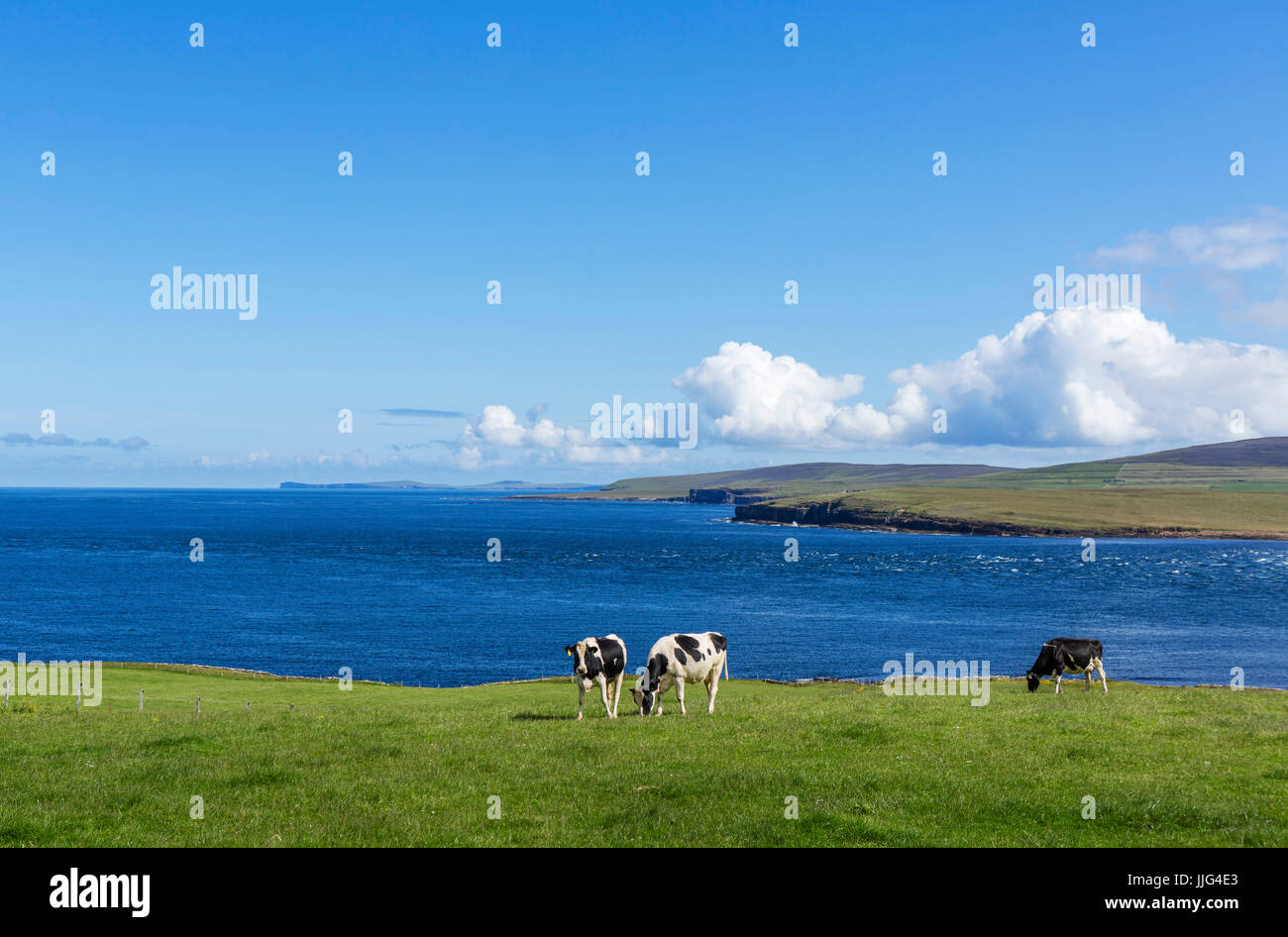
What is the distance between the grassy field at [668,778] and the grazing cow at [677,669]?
892 millimetres

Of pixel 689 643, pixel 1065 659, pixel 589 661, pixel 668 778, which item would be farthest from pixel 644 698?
pixel 1065 659

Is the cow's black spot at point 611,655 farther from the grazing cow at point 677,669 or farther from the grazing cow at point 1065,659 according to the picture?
the grazing cow at point 1065,659

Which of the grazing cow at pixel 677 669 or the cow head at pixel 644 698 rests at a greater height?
the grazing cow at pixel 677 669

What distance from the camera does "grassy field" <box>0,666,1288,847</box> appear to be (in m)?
16.2

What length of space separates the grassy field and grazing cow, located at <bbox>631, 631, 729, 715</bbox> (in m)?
0.89

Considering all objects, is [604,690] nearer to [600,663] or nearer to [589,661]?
[600,663]

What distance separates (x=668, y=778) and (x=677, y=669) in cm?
899

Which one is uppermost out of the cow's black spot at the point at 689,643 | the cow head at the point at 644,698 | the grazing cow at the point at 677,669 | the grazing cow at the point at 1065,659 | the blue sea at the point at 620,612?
the cow's black spot at the point at 689,643

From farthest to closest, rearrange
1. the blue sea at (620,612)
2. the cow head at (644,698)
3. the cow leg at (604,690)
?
the blue sea at (620,612) → the cow head at (644,698) → the cow leg at (604,690)

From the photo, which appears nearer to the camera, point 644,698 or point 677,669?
point 644,698

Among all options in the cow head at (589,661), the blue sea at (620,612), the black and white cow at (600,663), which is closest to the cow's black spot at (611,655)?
the black and white cow at (600,663)

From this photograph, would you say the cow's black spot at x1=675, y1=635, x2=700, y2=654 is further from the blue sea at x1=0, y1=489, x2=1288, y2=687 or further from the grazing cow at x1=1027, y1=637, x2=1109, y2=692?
the blue sea at x1=0, y1=489, x2=1288, y2=687

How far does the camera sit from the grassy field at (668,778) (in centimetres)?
1623

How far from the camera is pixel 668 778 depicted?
19906 mm
